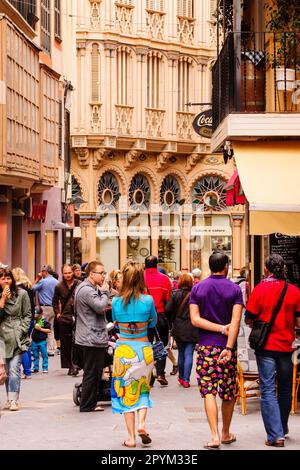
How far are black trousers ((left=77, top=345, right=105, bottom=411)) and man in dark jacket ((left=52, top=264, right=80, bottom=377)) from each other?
4780 millimetres

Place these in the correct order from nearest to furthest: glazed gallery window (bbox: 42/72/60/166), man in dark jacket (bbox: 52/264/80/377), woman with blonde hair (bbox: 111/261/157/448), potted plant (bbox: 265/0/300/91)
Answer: woman with blonde hair (bbox: 111/261/157/448), potted plant (bbox: 265/0/300/91), man in dark jacket (bbox: 52/264/80/377), glazed gallery window (bbox: 42/72/60/166)

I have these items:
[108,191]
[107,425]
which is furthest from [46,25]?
[107,425]

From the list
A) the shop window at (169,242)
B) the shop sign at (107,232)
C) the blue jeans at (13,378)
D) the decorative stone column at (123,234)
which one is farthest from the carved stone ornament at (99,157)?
the blue jeans at (13,378)

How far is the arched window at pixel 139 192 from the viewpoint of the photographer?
4791 centimetres

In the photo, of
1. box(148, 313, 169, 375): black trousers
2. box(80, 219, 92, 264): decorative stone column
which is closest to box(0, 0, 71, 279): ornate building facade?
box(80, 219, 92, 264): decorative stone column

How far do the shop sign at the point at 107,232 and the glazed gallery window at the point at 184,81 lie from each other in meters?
5.87

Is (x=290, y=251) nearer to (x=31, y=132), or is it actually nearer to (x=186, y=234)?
(x=31, y=132)

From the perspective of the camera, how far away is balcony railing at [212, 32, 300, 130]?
17328mm

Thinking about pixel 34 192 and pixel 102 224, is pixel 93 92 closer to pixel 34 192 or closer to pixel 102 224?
pixel 102 224

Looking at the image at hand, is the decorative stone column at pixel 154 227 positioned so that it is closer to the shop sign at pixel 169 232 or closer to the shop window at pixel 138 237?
the shop window at pixel 138 237

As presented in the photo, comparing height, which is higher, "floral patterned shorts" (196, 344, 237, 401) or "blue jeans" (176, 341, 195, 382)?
"floral patterned shorts" (196, 344, 237, 401)

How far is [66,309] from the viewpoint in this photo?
20.3m

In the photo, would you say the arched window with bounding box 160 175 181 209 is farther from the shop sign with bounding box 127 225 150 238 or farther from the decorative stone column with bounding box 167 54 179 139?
the decorative stone column with bounding box 167 54 179 139
